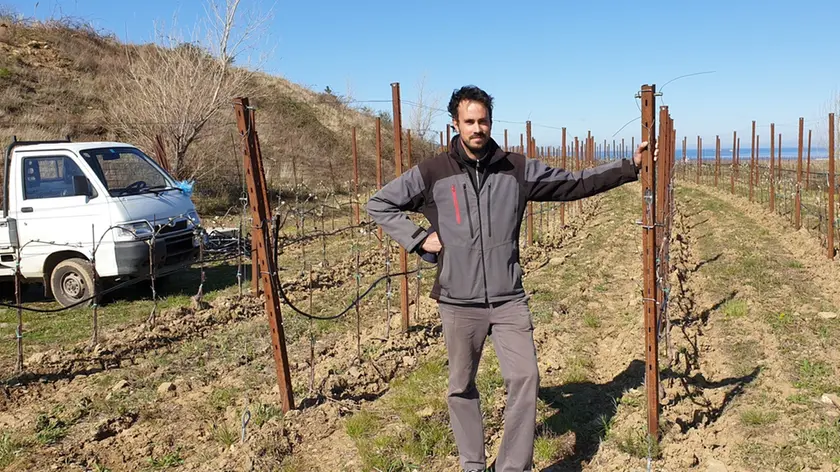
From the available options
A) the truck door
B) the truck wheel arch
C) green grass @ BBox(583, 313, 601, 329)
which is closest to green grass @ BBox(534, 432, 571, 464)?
green grass @ BBox(583, 313, 601, 329)

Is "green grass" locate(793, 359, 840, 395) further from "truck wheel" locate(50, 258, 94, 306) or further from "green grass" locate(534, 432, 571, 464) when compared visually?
"truck wheel" locate(50, 258, 94, 306)

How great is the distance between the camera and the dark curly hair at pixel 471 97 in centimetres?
292

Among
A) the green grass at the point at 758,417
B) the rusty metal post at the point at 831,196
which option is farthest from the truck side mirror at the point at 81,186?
the rusty metal post at the point at 831,196

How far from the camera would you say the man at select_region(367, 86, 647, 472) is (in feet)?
9.38

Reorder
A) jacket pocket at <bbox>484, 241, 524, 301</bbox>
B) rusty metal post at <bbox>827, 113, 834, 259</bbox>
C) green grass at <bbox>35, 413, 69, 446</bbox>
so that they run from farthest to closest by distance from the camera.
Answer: rusty metal post at <bbox>827, 113, 834, 259</bbox>
green grass at <bbox>35, 413, 69, 446</bbox>
jacket pocket at <bbox>484, 241, 524, 301</bbox>

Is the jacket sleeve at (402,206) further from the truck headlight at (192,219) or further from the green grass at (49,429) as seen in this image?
the truck headlight at (192,219)

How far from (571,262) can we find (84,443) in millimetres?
6593

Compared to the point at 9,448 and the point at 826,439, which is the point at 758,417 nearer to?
the point at 826,439

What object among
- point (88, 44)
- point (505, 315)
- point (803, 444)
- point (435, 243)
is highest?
point (88, 44)

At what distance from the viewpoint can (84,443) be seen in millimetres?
3801

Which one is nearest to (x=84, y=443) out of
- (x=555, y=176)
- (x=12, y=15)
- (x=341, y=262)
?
(x=555, y=176)

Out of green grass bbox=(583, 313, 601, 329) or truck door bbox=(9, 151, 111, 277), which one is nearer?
green grass bbox=(583, 313, 601, 329)

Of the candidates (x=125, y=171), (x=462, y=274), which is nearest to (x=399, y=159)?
(x=462, y=274)

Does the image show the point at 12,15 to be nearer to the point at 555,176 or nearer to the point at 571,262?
the point at 571,262
